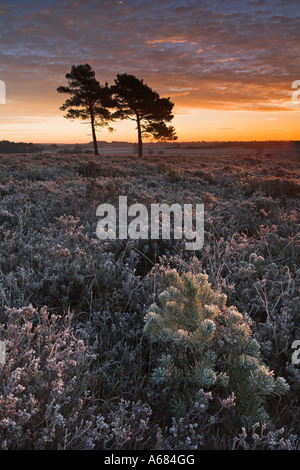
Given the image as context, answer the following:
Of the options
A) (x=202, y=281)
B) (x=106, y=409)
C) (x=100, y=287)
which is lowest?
(x=106, y=409)

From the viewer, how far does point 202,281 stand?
241 cm

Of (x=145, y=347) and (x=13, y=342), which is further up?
(x=13, y=342)

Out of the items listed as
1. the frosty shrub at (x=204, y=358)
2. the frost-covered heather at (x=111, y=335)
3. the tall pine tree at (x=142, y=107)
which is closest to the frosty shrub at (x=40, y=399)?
the frost-covered heather at (x=111, y=335)

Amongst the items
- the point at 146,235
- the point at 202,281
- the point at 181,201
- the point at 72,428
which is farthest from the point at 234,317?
the point at 181,201

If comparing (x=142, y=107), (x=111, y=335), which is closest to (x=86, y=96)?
(x=142, y=107)

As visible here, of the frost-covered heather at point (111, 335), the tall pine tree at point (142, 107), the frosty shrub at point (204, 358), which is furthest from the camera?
the tall pine tree at point (142, 107)

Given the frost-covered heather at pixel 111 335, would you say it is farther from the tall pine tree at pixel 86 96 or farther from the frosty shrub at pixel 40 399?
the tall pine tree at pixel 86 96

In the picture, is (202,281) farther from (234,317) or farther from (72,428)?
(72,428)

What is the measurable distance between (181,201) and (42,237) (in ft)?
11.4

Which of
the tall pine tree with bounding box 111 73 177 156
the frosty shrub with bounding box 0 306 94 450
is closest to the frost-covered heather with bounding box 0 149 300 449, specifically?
the frosty shrub with bounding box 0 306 94 450

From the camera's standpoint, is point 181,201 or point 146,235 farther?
point 181,201

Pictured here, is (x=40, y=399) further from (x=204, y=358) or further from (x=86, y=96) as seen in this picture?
(x=86, y=96)

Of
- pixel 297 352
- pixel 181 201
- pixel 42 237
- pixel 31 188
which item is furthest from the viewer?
pixel 31 188

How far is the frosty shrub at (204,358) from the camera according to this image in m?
1.96
